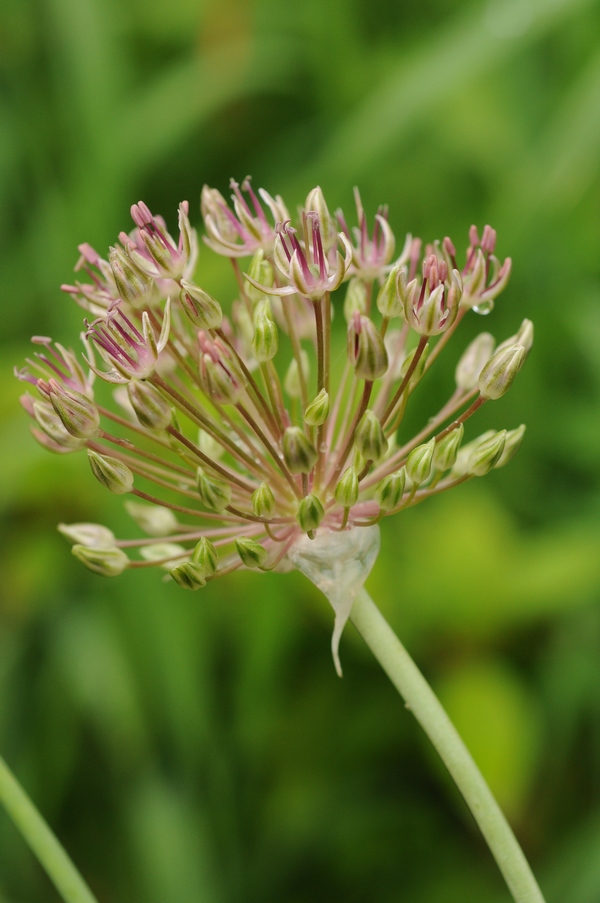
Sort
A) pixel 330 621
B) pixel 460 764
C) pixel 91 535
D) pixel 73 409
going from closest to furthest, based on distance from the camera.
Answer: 1. pixel 460 764
2. pixel 73 409
3. pixel 91 535
4. pixel 330 621

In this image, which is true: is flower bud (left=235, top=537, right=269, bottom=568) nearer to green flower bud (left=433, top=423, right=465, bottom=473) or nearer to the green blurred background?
green flower bud (left=433, top=423, right=465, bottom=473)

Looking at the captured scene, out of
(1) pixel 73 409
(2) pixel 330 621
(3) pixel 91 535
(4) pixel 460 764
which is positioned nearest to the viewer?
(4) pixel 460 764

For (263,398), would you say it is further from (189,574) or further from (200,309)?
(189,574)

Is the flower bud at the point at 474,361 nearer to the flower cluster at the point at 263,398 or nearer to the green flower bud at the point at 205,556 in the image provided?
the flower cluster at the point at 263,398

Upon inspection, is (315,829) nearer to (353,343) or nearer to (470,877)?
(470,877)

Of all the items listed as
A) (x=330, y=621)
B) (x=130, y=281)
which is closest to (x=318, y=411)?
(x=130, y=281)

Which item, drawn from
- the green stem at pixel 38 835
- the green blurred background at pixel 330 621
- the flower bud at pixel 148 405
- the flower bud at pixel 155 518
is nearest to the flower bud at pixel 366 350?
the flower bud at pixel 148 405
